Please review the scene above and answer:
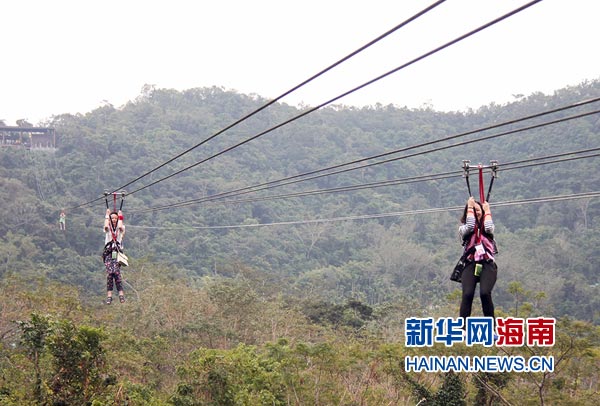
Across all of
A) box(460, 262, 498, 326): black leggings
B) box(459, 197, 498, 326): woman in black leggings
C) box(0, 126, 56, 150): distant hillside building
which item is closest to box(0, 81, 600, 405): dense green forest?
box(0, 126, 56, 150): distant hillside building

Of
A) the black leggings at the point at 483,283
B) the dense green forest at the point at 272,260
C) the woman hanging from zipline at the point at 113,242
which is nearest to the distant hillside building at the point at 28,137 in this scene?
the dense green forest at the point at 272,260

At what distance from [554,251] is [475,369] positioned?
19.2m

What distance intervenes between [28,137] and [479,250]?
39.2 meters

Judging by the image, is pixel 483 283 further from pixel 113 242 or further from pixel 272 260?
pixel 272 260

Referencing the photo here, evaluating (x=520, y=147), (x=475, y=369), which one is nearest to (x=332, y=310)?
(x=475, y=369)

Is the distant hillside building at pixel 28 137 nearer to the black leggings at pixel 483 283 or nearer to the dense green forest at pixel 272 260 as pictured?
the dense green forest at pixel 272 260

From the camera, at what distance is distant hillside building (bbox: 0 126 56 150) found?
129 feet

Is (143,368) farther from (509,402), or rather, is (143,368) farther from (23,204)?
(23,204)

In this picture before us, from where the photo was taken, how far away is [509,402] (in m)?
11.8

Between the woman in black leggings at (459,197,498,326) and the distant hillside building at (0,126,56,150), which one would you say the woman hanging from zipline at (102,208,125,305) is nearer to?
the woman in black leggings at (459,197,498,326)

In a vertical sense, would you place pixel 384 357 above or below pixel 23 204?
below

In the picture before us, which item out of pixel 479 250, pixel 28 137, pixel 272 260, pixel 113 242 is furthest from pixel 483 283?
pixel 28 137

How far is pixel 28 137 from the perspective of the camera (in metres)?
40.4

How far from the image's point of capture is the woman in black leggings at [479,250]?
495 centimetres
